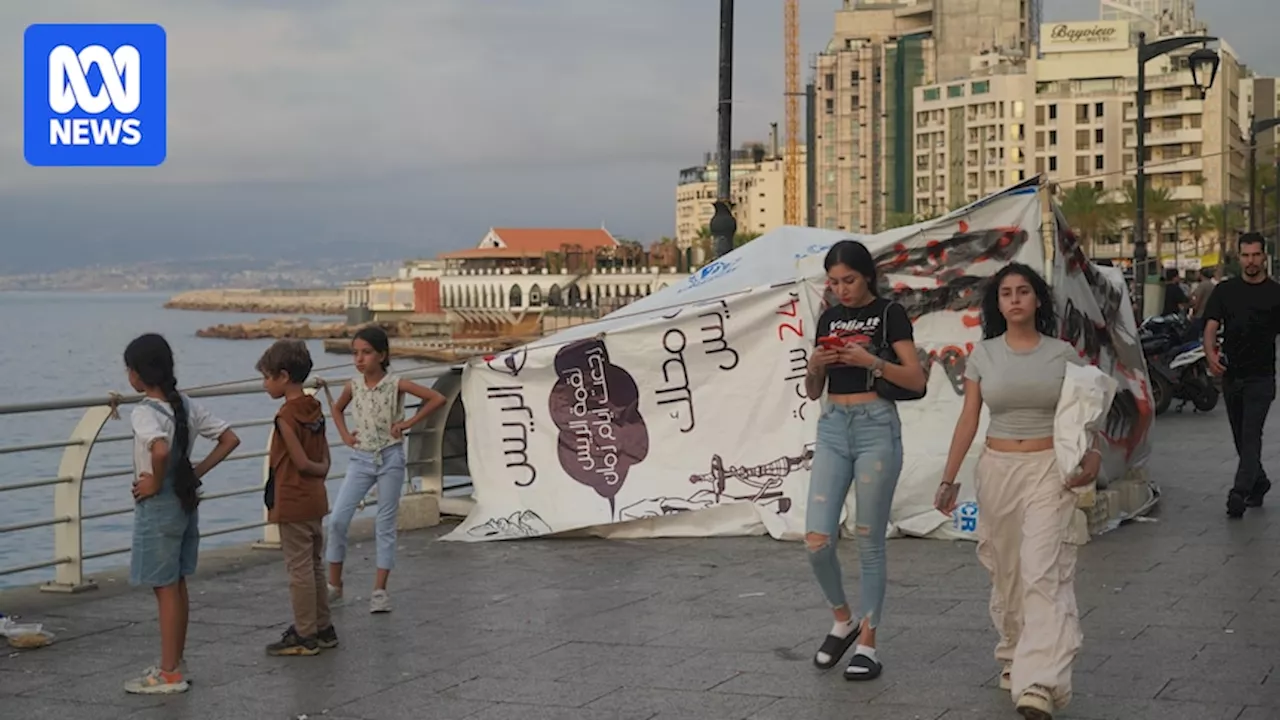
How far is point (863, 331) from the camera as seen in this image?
723cm

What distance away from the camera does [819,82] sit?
178125 millimetres

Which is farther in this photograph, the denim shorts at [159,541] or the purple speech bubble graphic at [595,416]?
the purple speech bubble graphic at [595,416]

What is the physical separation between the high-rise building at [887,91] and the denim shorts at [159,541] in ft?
497

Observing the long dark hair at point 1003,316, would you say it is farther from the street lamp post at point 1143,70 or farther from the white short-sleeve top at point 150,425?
the street lamp post at point 1143,70

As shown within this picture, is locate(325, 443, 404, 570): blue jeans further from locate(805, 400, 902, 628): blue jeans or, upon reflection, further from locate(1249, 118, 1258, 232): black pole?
locate(1249, 118, 1258, 232): black pole

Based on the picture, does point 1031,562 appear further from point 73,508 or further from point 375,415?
point 73,508

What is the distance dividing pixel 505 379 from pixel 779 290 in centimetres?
200

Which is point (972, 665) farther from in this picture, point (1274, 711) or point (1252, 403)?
point (1252, 403)

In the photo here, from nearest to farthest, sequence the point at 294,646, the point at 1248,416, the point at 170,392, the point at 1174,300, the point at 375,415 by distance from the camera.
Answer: the point at 170,392, the point at 294,646, the point at 375,415, the point at 1248,416, the point at 1174,300

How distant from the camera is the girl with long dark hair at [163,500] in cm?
716

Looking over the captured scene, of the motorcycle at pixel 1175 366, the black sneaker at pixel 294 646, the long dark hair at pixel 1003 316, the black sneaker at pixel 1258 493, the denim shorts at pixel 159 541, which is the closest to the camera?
the long dark hair at pixel 1003 316

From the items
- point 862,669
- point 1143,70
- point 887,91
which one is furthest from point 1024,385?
point 887,91

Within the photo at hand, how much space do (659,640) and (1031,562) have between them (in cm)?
216

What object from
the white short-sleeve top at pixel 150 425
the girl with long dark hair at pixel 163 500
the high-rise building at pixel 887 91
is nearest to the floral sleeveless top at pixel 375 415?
the white short-sleeve top at pixel 150 425
